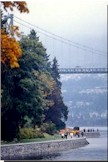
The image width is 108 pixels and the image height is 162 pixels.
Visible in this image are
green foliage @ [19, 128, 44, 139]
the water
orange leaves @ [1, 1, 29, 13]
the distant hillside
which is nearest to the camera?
orange leaves @ [1, 1, 29, 13]

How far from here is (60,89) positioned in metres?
24.7

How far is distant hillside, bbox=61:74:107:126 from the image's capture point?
1817 centimetres

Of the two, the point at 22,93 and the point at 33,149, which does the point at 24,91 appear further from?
the point at 33,149

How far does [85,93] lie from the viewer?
780 inches

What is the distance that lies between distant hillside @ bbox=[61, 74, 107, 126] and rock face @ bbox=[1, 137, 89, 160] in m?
1.58

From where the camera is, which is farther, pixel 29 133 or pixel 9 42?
pixel 29 133

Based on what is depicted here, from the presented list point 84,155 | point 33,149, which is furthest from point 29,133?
point 84,155

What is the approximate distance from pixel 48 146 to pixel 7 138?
1975 mm

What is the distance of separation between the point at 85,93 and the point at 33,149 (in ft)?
9.06

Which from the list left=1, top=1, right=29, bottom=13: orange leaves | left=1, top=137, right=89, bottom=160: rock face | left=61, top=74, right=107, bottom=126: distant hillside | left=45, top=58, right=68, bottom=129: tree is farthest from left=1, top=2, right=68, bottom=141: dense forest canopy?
left=1, top=1, right=29, bottom=13: orange leaves

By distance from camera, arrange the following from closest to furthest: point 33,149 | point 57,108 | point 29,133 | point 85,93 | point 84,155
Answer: point 84,155 → point 33,149 → point 29,133 → point 85,93 → point 57,108

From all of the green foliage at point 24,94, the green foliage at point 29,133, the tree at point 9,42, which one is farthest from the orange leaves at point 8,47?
the green foliage at point 29,133

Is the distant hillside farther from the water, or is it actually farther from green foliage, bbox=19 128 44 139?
→ green foliage, bbox=19 128 44 139

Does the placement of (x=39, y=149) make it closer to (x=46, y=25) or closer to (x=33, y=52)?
(x=33, y=52)
